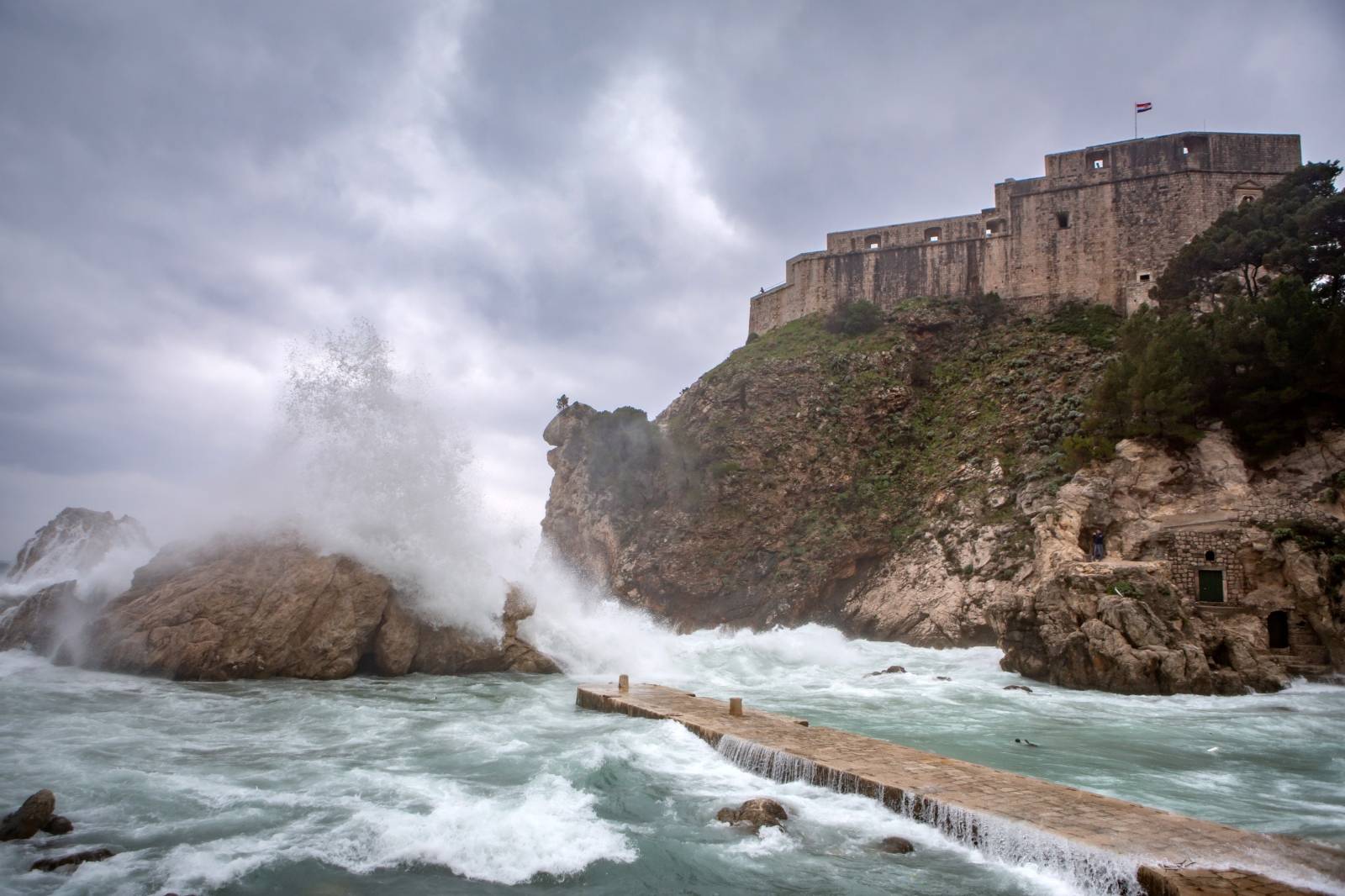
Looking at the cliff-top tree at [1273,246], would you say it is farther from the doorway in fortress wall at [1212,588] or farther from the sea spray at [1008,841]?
the sea spray at [1008,841]

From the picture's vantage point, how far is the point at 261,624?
1496 centimetres

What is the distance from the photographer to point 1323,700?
16.0m

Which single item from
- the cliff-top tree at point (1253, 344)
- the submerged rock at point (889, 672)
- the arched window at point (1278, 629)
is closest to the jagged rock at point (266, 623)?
the submerged rock at point (889, 672)

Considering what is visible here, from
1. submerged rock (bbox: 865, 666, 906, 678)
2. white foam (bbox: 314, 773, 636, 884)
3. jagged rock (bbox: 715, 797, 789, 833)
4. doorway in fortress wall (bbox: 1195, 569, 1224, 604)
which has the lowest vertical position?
white foam (bbox: 314, 773, 636, 884)

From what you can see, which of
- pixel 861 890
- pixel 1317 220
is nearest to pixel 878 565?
pixel 1317 220

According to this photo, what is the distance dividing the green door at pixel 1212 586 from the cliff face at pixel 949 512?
11cm

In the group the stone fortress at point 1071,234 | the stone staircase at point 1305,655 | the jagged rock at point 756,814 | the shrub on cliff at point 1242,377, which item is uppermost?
the stone fortress at point 1071,234

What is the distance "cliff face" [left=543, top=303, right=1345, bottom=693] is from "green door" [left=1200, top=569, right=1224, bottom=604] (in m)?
0.11

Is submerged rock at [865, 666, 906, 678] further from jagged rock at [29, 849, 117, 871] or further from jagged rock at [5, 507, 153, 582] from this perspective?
jagged rock at [5, 507, 153, 582]

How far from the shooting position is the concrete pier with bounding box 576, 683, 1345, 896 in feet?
19.8

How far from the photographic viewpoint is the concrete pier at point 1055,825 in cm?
603

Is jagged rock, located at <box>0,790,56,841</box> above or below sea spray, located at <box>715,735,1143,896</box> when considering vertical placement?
below

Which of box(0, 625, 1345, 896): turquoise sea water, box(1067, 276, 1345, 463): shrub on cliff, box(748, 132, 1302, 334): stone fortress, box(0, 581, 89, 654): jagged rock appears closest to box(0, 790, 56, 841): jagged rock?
box(0, 625, 1345, 896): turquoise sea water

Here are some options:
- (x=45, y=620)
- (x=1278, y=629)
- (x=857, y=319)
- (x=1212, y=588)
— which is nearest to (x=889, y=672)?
(x=1212, y=588)
